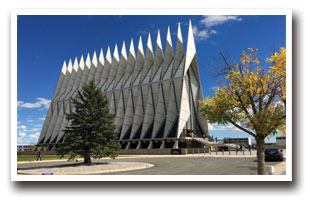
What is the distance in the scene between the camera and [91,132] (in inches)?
787

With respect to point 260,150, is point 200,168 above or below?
below

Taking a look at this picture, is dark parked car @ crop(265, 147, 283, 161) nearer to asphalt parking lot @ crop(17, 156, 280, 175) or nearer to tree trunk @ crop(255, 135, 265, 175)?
asphalt parking lot @ crop(17, 156, 280, 175)

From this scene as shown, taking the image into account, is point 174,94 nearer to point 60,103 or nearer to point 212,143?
point 212,143

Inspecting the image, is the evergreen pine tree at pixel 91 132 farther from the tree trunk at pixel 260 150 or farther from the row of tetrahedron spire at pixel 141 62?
the row of tetrahedron spire at pixel 141 62

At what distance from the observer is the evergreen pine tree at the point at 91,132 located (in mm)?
19797

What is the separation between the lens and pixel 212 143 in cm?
5238

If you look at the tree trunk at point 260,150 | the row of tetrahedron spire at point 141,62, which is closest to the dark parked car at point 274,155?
the tree trunk at point 260,150

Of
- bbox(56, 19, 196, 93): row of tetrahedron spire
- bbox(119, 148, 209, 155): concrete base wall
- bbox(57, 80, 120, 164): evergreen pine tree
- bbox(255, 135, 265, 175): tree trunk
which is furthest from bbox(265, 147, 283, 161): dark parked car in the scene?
bbox(56, 19, 196, 93): row of tetrahedron spire

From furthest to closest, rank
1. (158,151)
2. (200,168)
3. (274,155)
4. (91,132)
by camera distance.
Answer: (158,151) < (274,155) < (91,132) < (200,168)

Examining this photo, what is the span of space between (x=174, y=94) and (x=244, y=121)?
137ft

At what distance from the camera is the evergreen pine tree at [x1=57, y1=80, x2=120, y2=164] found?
19.8 meters
